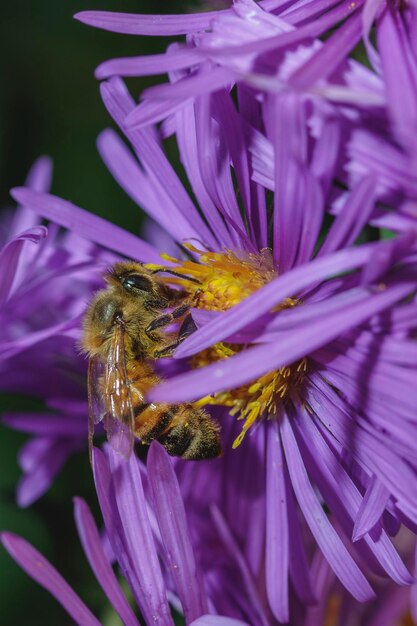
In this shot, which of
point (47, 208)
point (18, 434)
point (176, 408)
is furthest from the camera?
A: point (18, 434)

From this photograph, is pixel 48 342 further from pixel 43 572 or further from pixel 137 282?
pixel 43 572

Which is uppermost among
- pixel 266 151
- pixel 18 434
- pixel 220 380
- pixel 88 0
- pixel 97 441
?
pixel 88 0

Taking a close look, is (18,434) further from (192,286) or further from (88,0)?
(88,0)

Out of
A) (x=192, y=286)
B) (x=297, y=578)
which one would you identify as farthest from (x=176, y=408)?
(x=297, y=578)

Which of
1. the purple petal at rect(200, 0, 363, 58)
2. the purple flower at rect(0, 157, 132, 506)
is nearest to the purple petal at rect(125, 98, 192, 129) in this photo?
the purple petal at rect(200, 0, 363, 58)

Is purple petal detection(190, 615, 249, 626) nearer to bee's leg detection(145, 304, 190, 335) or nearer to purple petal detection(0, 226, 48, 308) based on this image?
bee's leg detection(145, 304, 190, 335)

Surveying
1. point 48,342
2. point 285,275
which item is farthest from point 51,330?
point 285,275

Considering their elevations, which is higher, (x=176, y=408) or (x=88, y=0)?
(x=88, y=0)
